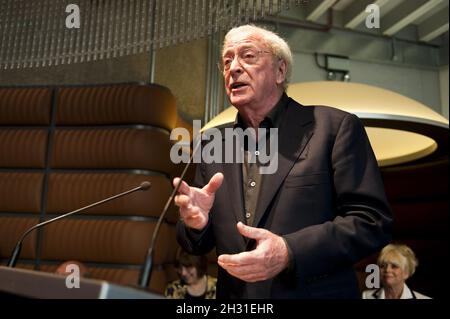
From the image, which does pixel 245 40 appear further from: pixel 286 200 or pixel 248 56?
pixel 286 200

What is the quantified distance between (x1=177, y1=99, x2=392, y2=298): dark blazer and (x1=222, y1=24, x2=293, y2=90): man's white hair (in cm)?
22

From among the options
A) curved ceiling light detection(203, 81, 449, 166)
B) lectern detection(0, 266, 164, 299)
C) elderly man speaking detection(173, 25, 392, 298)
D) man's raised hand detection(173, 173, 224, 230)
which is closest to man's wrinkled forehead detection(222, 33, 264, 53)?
elderly man speaking detection(173, 25, 392, 298)

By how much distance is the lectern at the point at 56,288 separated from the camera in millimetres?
509

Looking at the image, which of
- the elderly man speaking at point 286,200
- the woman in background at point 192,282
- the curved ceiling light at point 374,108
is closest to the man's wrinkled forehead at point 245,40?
the elderly man speaking at point 286,200

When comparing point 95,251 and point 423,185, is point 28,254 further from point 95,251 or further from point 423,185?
point 423,185

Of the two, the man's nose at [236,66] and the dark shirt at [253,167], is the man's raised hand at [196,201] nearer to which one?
the dark shirt at [253,167]

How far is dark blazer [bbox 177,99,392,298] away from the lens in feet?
3.19

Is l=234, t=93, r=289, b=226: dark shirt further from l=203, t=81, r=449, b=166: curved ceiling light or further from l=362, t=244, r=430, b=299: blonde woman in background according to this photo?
l=362, t=244, r=430, b=299: blonde woman in background

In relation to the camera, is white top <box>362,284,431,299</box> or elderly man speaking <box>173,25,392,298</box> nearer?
elderly man speaking <box>173,25,392,298</box>

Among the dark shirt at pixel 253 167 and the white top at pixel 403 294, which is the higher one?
the dark shirt at pixel 253 167

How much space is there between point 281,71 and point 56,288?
1003 millimetres

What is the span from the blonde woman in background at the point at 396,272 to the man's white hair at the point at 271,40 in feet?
5.95

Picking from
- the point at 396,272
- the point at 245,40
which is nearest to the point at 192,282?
the point at 396,272

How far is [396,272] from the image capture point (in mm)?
2686
